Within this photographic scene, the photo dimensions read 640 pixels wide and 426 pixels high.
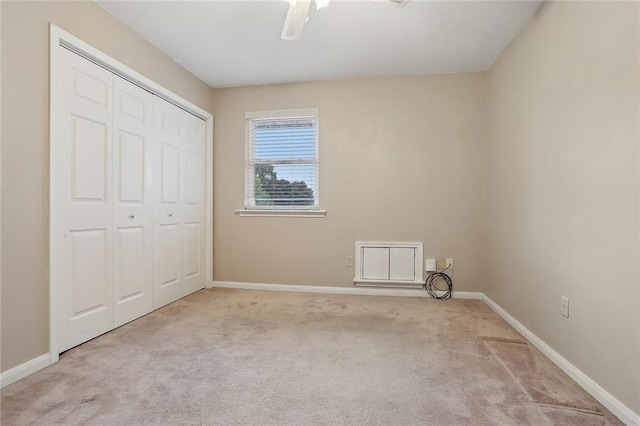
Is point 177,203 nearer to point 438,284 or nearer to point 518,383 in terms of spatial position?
point 438,284

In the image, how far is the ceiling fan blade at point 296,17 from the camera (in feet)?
6.10

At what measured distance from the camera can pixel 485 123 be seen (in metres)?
3.40

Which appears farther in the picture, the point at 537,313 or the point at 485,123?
the point at 485,123

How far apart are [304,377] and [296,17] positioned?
220 cm

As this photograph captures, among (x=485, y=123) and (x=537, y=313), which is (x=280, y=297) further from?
(x=485, y=123)

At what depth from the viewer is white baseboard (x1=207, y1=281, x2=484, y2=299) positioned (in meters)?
3.48

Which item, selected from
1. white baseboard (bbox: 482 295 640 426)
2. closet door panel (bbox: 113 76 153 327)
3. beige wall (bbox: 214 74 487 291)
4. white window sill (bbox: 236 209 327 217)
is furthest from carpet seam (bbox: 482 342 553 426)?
closet door panel (bbox: 113 76 153 327)

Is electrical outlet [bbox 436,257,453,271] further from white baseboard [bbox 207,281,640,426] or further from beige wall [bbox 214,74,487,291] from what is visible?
white baseboard [bbox 207,281,640,426]

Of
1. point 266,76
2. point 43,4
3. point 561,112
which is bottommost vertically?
point 561,112

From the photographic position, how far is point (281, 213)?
3.78m

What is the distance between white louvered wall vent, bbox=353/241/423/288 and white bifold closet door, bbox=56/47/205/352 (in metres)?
2.02

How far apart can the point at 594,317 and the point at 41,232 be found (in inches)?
128

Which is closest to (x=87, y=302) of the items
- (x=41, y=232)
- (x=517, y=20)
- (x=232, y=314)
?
(x=41, y=232)

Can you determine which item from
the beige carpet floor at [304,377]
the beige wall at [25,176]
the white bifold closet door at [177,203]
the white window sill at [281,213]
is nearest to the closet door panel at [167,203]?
the white bifold closet door at [177,203]
